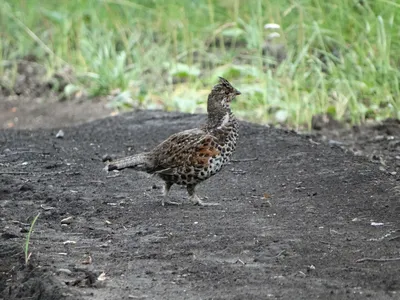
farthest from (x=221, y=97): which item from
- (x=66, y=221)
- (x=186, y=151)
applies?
Answer: (x=66, y=221)

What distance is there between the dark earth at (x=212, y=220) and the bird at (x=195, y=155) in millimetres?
220

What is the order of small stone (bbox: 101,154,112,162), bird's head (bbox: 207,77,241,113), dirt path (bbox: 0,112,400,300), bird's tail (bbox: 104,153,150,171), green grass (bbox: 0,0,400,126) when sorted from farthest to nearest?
green grass (bbox: 0,0,400,126), small stone (bbox: 101,154,112,162), bird's head (bbox: 207,77,241,113), bird's tail (bbox: 104,153,150,171), dirt path (bbox: 0,112,400,300)

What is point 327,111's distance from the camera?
926 centimetres

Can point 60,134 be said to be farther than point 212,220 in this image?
Yes

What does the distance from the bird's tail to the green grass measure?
2.84 metres

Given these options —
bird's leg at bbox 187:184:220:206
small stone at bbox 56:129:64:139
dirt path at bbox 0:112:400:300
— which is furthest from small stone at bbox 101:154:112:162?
bird's leg at bbox 187:184:220:206

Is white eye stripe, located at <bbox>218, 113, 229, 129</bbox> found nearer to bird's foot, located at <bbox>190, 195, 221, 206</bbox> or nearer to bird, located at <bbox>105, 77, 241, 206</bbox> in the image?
bird, located at <bbox>105, 77, 241, 206</bbox>

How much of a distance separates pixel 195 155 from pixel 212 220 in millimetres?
456

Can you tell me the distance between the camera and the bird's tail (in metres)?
6.10

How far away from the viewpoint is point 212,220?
5762 millimetres

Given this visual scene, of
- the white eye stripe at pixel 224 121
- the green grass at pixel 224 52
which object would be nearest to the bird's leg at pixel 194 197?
the white eye stripe at pixel 224 121

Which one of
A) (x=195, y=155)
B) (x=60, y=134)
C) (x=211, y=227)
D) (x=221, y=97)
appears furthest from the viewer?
(x=60, y=134)

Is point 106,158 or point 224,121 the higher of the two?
point 224,121

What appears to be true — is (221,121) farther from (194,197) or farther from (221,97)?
(194,197)
